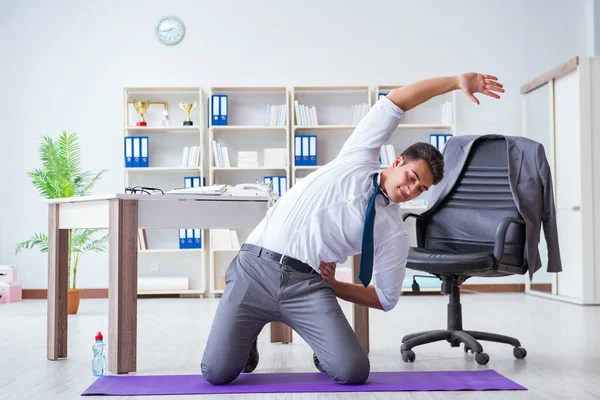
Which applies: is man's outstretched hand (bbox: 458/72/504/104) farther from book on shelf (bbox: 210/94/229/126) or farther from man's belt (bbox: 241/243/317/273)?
book on shelf (bbox: 210/94/229/126)

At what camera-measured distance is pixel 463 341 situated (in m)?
3.24

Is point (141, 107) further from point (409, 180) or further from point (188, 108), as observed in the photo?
point (409, 180)

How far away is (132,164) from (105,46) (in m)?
1.21

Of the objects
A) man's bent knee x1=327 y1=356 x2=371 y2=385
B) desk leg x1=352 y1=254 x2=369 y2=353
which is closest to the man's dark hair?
man's bent knee x1=327 y1=356 x2=371 y2=385

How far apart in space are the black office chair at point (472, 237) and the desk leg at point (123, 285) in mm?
1179

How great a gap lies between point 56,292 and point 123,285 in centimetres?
56

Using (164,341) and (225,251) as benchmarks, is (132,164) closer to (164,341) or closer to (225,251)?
(225,251)

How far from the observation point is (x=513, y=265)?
323 centimetres

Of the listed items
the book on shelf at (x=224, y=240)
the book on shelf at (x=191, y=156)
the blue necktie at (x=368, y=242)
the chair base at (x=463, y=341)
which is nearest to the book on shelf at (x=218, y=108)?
the book on shelf at (x=191, y=156)

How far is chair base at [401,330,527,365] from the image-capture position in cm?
310

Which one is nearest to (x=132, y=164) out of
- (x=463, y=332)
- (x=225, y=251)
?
(x=225, y=251)

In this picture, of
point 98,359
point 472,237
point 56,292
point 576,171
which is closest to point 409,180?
point 472,237

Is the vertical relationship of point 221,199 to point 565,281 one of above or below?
above

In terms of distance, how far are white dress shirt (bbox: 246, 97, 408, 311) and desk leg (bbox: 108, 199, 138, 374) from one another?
23.3 inches
